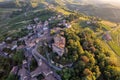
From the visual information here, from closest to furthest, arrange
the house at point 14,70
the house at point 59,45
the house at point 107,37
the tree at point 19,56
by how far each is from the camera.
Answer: the house at point 59,45 < the house at point 14,70 < the tree at point 19,56 < the house at point 107,37

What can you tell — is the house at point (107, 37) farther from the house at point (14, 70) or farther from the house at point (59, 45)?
the house at point (14, 70)

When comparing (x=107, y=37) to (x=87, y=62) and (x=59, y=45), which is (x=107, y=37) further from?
(x=87, y=62)

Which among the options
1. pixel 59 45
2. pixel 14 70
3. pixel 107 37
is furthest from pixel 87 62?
pixel 107 37

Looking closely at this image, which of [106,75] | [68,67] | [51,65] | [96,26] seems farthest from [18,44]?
[96,26]

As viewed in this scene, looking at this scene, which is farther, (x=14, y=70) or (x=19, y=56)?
(x=19, y=56)

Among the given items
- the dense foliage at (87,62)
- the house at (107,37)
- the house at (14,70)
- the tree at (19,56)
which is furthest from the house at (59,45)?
the house at (107,37)

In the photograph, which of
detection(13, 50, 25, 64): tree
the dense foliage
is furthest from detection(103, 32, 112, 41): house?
detection(13, 50, 25, 64): tree

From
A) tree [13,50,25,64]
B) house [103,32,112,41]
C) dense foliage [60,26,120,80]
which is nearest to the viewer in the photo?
dense foliage [60,26,120,80]

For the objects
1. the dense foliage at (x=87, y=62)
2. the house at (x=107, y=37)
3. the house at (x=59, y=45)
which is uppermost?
the house at (x=59, y=45)

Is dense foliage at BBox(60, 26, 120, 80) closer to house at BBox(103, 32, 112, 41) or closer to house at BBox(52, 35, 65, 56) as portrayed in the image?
house at BBox(52, 35, 65, 56)
